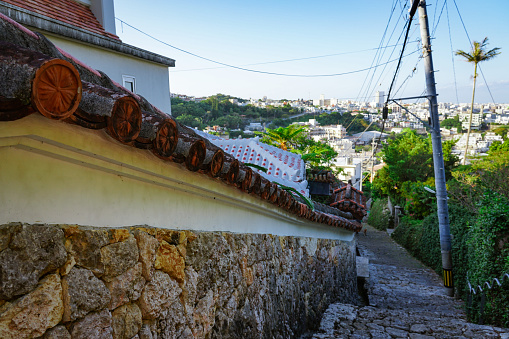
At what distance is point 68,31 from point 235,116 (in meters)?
54.6

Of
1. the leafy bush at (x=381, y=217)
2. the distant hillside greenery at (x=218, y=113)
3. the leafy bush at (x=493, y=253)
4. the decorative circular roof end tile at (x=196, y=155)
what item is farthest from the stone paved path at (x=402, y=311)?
the distant hillside greenery at (x=218, y=113)

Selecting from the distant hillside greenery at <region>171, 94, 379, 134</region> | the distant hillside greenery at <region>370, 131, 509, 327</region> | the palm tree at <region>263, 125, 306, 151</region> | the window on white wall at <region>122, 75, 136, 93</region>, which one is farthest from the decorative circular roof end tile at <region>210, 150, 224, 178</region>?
the distant hillside greenery at <region>171, 94, 379, 134</region>

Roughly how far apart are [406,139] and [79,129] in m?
28.5

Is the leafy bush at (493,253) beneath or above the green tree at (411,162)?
beneath

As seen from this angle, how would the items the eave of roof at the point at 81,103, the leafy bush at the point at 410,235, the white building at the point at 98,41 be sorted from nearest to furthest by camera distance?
the eave of roof at the point at 81,103, the white building at the point at 98,41, the leafy bush at the point at 410,235

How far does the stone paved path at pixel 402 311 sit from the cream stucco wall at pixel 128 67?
18.1 feet

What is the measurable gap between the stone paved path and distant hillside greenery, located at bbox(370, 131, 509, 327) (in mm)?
588

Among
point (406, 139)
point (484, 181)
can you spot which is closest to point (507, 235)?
point (484, 181)

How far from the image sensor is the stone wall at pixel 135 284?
1324mm

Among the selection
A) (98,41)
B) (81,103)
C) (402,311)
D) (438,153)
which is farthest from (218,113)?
(81,103)

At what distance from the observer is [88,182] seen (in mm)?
1685

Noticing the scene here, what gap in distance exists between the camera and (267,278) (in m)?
3.92

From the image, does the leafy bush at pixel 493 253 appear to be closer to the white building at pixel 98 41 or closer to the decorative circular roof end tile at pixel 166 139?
the decorative circular roof end tile at pixel 166 139

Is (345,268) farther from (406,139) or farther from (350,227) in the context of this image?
(406,139)
